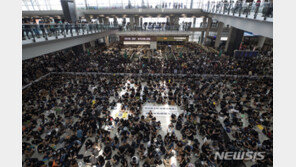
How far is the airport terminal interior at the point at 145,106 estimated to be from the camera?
6930mm

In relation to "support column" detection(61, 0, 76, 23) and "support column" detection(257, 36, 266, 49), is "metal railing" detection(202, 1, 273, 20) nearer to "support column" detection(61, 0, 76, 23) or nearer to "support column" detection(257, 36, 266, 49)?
"support column" detection(257, 36, 266, 49)

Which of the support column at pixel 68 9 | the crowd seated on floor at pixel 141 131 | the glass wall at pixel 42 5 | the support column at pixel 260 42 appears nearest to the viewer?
the crowd seated on floor at pixel 141 131

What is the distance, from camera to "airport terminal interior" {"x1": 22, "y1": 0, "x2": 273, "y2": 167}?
693cm

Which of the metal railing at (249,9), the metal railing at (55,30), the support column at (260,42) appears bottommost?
the support column at (260,42)

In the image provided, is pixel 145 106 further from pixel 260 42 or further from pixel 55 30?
pixel 260 42

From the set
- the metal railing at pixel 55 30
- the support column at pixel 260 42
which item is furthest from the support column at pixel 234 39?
the metal railing at pixel 55 30

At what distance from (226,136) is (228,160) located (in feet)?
6.52

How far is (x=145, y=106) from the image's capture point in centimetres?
1126

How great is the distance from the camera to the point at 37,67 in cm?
1669

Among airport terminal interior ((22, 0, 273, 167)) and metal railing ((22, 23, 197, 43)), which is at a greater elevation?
metal railing ((22, 23, 197, 43))

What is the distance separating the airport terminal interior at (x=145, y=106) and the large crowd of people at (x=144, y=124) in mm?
54

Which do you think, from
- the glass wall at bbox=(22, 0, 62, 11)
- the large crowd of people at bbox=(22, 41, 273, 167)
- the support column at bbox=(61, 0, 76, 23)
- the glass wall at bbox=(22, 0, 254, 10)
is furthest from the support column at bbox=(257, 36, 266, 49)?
the glass wall at bbox=(22, 0, 62, 11)

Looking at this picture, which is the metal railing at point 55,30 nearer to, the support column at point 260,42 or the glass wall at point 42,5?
the glass wall at point 42,5

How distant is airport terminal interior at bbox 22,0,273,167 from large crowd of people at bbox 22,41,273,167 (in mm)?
54
